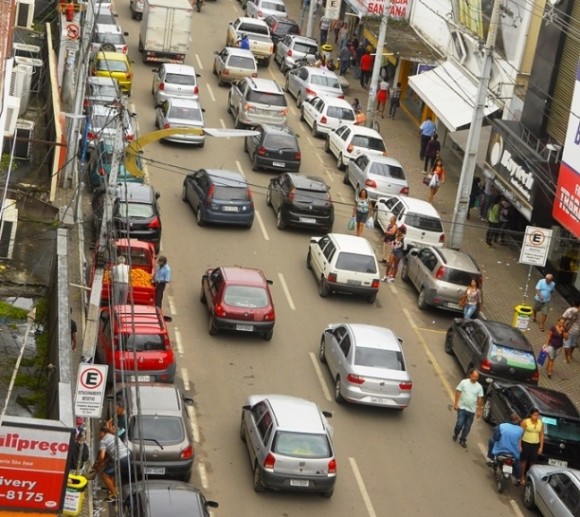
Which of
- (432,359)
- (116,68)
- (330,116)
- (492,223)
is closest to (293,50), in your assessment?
(330,116)

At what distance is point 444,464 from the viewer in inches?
1058

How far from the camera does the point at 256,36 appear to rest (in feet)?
187

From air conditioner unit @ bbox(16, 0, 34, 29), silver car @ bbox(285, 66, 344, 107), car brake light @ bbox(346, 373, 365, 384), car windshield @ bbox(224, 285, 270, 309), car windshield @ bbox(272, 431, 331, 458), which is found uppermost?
air conditioner unit @ bbox(16, 0, 34, 29)

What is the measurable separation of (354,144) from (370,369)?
17348 mm

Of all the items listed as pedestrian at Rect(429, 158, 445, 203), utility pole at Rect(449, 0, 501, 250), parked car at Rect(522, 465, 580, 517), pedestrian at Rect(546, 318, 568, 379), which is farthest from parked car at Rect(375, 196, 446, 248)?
parked car at Rect(522, 465, 580, 517)

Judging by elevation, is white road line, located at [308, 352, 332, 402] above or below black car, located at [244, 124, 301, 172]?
below

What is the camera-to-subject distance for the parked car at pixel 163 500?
68.0ft

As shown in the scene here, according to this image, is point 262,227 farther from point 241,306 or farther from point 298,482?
point 298,482

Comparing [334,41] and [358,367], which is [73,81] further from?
[334,41]

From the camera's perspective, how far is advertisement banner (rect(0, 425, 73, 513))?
19422mm

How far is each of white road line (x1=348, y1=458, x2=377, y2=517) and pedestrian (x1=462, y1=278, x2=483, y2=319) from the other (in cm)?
794

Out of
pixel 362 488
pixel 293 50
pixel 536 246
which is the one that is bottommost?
pixel 362 488

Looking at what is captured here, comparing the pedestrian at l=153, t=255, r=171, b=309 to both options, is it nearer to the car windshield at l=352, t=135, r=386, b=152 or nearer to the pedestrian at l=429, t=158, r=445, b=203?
the pedestrian at l=429, t=158, r=445, b=203

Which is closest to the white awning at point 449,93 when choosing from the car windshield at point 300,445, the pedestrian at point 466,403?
the pedestrian at point 466,403
